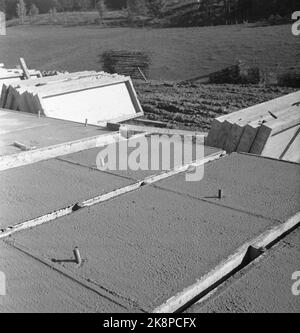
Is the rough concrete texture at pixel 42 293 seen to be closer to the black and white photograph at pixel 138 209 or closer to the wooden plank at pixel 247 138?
the black and white photograph at pixel 138 209

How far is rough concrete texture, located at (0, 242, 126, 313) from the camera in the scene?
8.87 ft

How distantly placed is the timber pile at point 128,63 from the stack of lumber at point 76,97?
9.55 metres

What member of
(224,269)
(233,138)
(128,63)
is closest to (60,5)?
(128,63)

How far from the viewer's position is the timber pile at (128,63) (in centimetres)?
1855

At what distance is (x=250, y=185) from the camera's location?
4.48 m

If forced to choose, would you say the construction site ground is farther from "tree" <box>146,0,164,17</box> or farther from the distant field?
"tree" <box>146,0,164,17</box>

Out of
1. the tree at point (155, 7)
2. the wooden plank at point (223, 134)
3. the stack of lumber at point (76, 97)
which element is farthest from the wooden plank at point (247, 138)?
the tree at point (155, 7)

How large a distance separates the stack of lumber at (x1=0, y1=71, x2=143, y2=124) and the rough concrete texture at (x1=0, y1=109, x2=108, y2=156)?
1.93 feet

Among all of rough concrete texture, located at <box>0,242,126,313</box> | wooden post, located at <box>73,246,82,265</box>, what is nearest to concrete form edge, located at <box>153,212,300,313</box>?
rough concrete texture, located at <box>0,242,126,313</box>

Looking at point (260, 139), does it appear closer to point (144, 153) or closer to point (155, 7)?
point (144, 153)

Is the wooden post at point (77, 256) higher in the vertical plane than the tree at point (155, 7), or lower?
lower

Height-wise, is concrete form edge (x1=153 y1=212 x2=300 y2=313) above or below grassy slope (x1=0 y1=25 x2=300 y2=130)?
below
